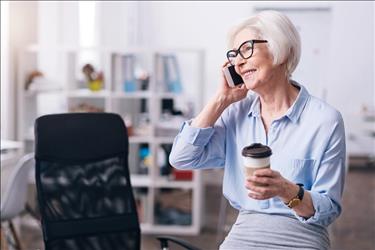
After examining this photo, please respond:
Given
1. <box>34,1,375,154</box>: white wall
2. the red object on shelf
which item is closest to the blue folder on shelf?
<box>34,1,375,154</box>: white wall

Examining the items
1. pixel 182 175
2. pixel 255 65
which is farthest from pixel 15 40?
pixel 255 65

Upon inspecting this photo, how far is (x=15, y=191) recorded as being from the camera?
3053 mm

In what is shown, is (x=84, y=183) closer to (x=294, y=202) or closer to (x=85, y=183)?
(x=85, y=183)

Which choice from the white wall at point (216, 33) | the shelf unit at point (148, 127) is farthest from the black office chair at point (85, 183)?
the shelf unit at point (148, 127)

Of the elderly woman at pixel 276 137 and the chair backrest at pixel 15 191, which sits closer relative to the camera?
the elderly woman at pixel 276 137

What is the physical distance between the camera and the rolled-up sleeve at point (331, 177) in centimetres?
156

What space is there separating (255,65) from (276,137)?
227 millimetres

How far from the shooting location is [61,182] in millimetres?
2020

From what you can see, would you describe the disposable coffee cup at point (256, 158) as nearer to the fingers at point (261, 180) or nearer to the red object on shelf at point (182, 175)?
the fingers at point (261, 180)

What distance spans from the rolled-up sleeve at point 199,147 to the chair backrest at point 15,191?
1502 mm

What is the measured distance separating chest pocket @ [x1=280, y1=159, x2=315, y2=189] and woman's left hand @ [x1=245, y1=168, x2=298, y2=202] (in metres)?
0.20

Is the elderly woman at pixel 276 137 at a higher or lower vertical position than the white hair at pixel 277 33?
lower

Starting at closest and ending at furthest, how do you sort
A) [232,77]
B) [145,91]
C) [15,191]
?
[232,77]
[15,191]
[145,91]

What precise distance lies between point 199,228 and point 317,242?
258 centimetres
